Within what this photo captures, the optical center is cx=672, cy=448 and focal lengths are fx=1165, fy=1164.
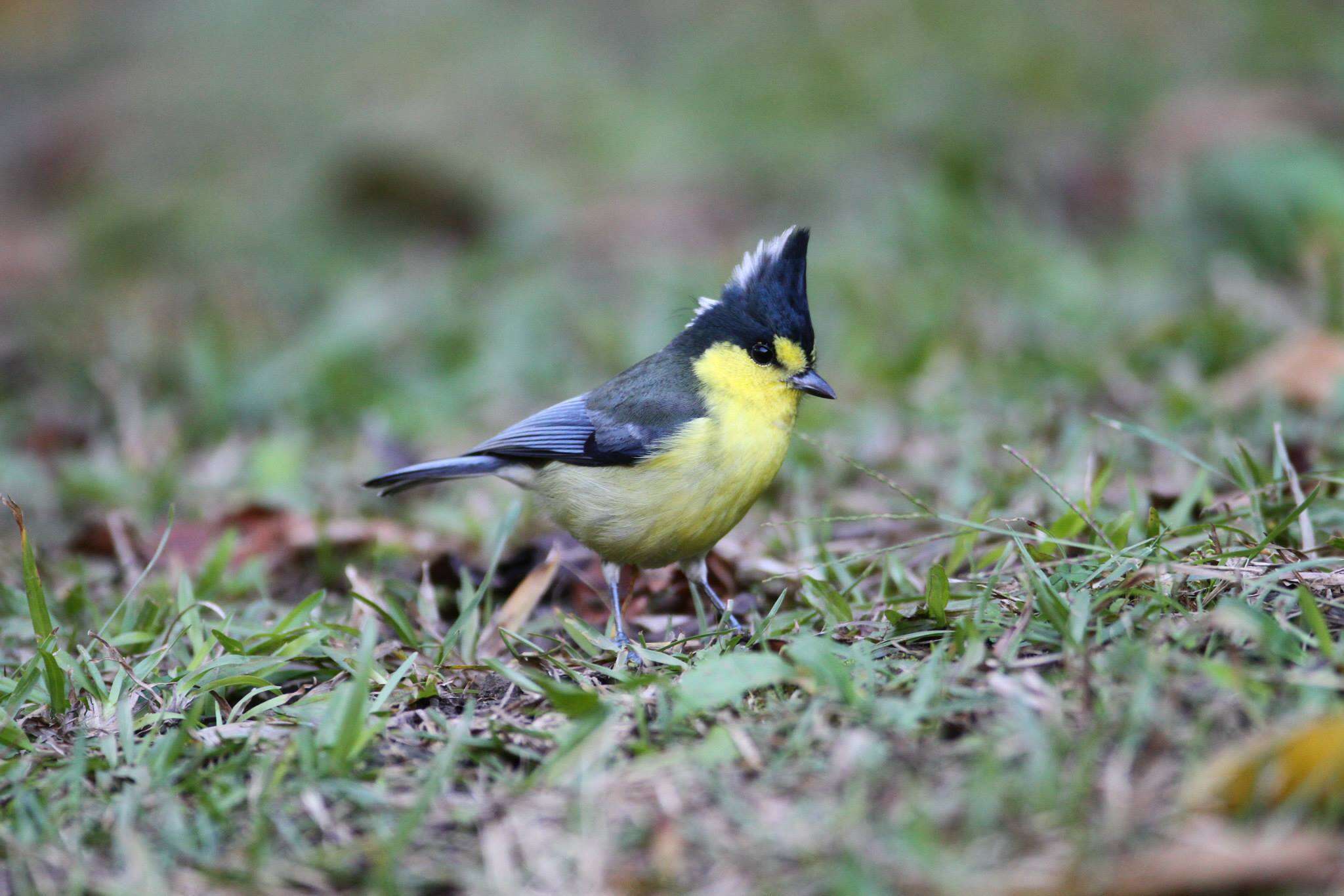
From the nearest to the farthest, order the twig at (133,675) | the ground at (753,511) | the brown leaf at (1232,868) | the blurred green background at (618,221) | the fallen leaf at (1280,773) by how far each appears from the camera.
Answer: the brown leaf at (1232,868) → the fallen leaf at (1280,773) → the ground at (753,511) → the twig at (133,675) → the blurred green background at (618,221)

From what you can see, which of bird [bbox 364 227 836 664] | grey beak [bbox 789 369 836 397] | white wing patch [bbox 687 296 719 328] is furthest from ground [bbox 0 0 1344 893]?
white wing patch [bbox 687 296 719 328]

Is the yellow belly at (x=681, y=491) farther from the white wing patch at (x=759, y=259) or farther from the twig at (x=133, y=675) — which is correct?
the twig at (x=133, y=675)

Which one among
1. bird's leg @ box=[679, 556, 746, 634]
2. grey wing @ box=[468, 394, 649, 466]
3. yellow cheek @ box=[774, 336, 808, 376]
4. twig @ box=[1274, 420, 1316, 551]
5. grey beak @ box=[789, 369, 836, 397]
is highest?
yellow cheek @ box=[774, 336, 808, 376]

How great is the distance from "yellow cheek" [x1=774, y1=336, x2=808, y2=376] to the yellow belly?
0.15m

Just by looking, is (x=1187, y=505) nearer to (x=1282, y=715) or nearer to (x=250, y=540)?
(x=1282, y=715)

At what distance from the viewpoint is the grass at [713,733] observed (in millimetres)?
2027

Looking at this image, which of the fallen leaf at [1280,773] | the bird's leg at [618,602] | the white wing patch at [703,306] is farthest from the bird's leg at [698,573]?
the fallen leaf at [1280,773]

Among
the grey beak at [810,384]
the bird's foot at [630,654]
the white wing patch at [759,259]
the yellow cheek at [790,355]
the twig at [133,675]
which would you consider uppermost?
the white wing patch at [759,259]

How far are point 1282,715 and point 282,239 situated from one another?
8872mm

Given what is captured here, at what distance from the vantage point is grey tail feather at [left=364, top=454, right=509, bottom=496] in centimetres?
409

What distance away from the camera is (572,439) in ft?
13.0

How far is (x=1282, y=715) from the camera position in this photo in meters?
2.18

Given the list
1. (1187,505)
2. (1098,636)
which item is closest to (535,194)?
(1187,505)

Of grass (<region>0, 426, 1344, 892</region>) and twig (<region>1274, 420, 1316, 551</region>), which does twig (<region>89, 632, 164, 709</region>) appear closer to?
grass (<region>0, 426, 1344, 892</region>)
